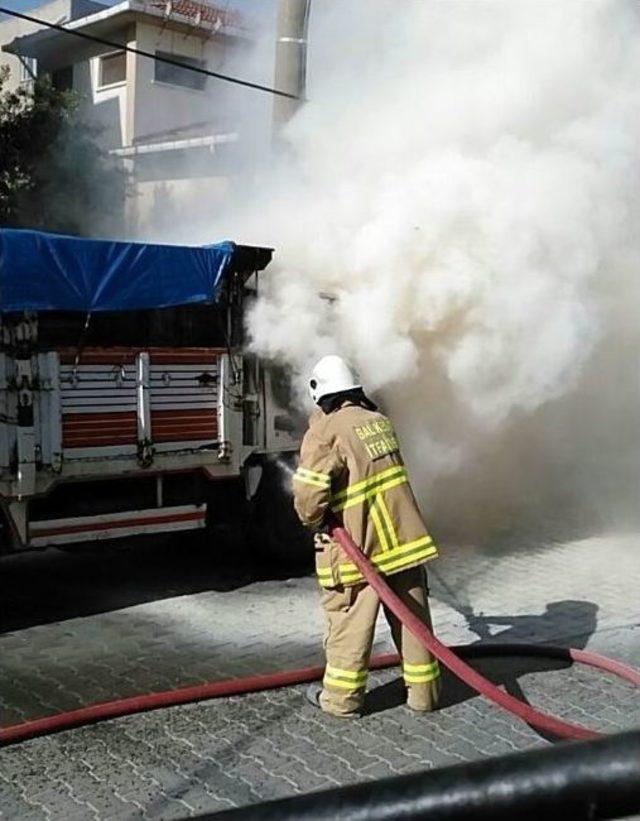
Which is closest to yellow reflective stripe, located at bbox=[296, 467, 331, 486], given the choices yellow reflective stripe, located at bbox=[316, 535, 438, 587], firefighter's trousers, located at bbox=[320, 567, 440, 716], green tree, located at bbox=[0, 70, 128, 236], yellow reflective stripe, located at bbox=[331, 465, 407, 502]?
yellow reflective stripe, located at bbox=[331, 465, 407, 502]

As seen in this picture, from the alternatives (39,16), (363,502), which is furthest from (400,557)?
(39,16)

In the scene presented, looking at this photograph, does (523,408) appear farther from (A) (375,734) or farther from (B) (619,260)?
(A) (375,734)

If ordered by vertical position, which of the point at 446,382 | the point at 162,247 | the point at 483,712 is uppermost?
the point at 162,247

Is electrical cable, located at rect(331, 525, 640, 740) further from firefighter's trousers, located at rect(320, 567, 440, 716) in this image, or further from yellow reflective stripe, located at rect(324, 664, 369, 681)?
yellow reflective stripe, located at rect(324, 664, 369, 681)

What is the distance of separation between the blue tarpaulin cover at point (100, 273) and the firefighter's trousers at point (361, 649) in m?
2.45

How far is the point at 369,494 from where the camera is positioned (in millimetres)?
4289

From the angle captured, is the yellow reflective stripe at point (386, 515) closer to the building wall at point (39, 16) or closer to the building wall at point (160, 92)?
the building wall at point (160, 92)

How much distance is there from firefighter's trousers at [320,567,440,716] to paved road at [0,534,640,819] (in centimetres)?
10

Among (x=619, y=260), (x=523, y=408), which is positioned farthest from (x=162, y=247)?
(x=619, y=260)

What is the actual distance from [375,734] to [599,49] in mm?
5920

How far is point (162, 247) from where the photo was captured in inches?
241

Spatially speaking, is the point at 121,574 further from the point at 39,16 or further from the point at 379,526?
the point at 39,16

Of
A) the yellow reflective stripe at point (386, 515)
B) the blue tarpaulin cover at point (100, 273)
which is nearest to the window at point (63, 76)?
the blue tarpaulin cover at point (100, 273)

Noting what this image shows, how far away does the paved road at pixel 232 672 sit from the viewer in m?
3.73
